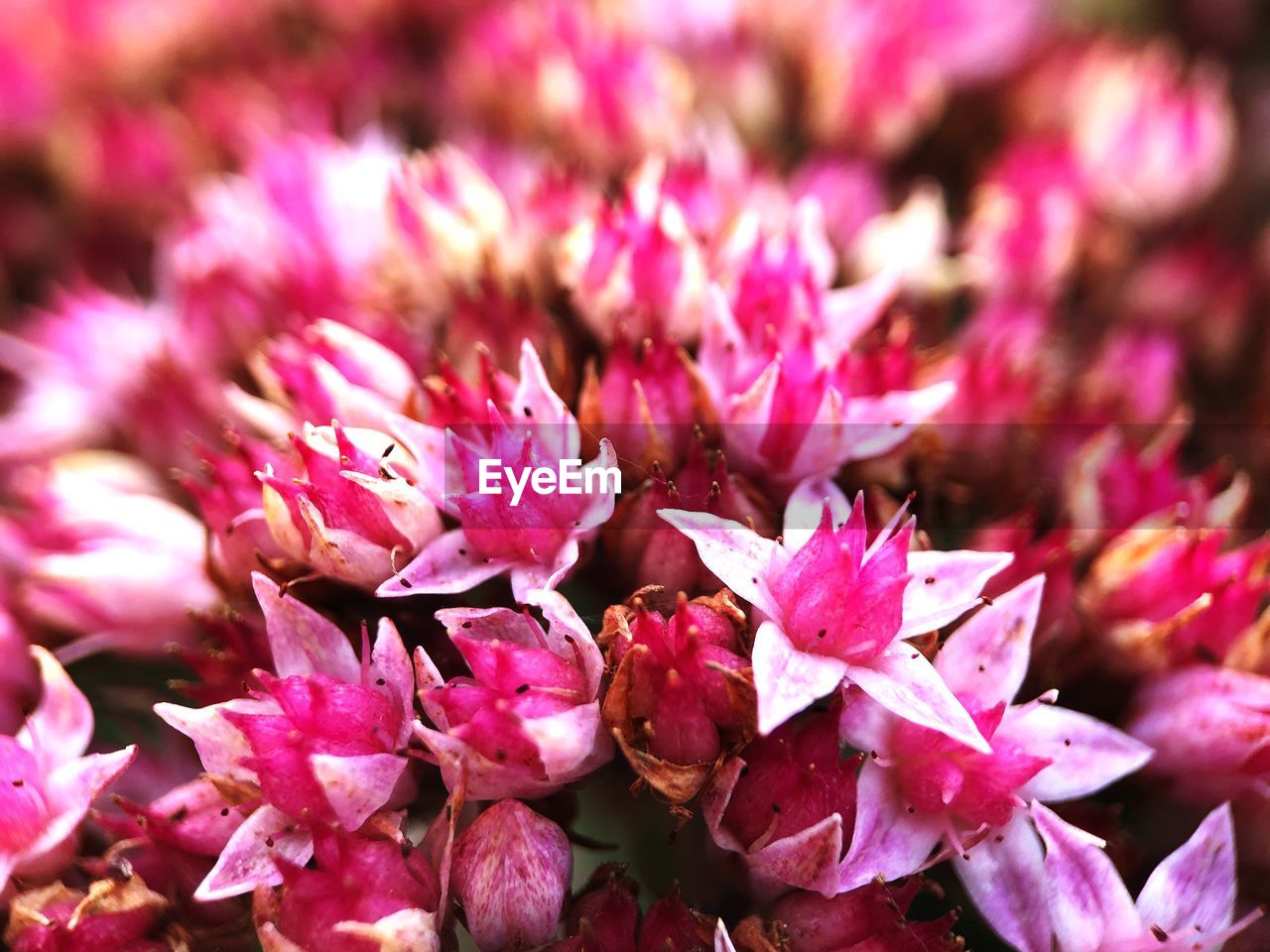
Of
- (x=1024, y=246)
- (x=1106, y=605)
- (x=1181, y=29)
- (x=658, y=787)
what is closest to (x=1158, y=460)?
(x=1106, y=605)

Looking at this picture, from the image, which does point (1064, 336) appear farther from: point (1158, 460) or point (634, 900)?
point (634, 900)

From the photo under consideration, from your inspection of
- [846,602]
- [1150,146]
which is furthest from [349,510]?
[1150,146]

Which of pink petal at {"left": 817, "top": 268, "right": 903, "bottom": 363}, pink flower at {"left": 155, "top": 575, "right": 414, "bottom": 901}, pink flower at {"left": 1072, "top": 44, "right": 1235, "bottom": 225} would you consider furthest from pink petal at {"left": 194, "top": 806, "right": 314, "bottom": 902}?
pink flower at {"left": 1072, "top": 44, "right": 1235, "bottom": 225}

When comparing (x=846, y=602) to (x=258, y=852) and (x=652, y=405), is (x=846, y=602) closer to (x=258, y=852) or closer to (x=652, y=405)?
(x=652, y=405)

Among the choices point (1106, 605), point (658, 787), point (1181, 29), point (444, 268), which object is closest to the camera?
point (658, 787)

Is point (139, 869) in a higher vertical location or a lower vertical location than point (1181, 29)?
lower

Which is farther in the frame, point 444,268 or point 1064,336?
point 1064,336
